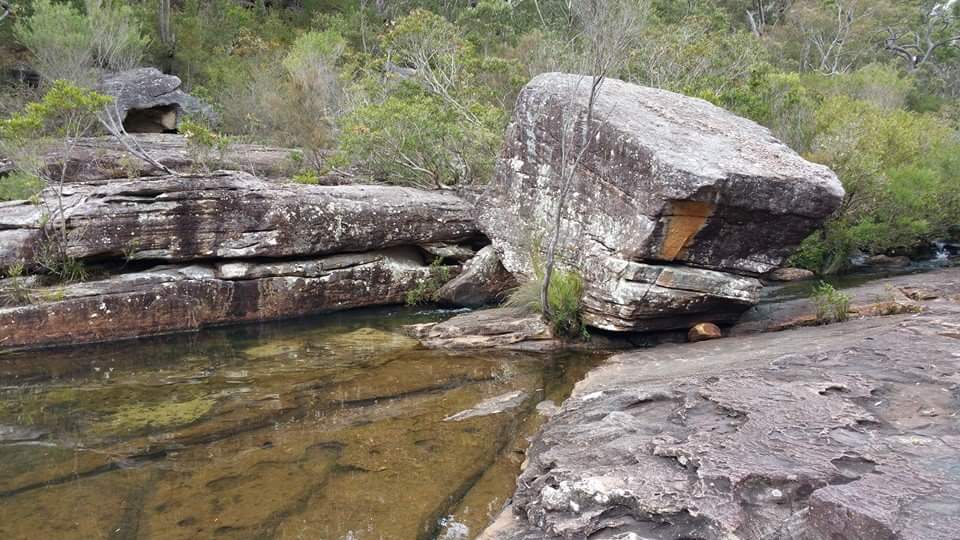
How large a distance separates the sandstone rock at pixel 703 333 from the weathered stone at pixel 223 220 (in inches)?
237

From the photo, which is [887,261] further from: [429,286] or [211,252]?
[211,252]

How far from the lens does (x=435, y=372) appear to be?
29.2 feet

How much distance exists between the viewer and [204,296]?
465 inches

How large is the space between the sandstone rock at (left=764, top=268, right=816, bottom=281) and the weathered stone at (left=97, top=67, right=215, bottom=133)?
19.7 metres

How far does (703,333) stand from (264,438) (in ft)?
20.3

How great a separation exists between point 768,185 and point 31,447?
9.10 m

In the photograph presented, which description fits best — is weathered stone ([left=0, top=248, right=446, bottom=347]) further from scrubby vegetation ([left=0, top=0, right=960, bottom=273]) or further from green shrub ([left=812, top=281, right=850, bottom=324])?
green shrub ([left=812, top=281, right=850, bottom=324])

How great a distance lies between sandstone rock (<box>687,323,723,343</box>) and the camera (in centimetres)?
957

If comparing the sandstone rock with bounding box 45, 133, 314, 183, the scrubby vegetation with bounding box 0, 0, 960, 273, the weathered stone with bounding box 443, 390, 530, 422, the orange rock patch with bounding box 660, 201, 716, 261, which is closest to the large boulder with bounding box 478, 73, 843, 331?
the orange rock patch with bounding box 660, 201, 716, 261

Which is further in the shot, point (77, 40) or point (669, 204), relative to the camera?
point (77, 40)

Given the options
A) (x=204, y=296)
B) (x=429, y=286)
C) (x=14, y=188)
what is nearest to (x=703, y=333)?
(x=429, y=286)

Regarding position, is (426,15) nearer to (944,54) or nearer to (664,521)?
(664,521)

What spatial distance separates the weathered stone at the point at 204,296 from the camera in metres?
10.6

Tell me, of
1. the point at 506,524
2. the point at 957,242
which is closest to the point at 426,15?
the point at 957,242
